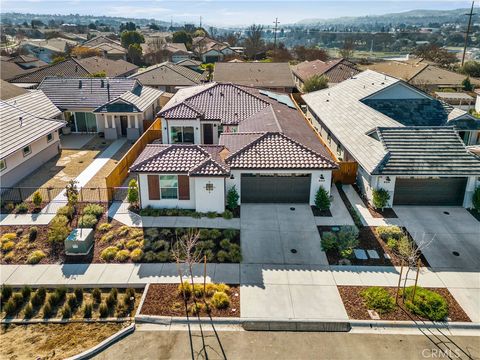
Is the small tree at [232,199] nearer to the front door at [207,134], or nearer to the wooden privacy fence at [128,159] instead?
the wooden privacy fence at [128,159]

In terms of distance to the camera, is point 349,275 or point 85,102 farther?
point 85,102

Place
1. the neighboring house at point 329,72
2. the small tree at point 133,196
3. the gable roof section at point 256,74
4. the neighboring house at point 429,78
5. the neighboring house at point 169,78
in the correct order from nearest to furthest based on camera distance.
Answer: the small tree at point 133,196, the neighboring house at point 169,78, the gable roof section at point 256,74, the neighboring house at point 429,78, the neighboring house at point 329,72

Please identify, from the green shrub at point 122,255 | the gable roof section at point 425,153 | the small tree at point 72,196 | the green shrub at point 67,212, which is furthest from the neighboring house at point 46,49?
the gable roof section at point 425,153

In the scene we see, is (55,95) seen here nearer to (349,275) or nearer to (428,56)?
(349,275)

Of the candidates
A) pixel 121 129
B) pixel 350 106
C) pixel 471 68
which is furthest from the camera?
pixel 471 68

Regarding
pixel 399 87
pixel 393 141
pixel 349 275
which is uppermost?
pixel 399 87

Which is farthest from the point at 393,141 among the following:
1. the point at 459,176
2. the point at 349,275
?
the point at 349,275
